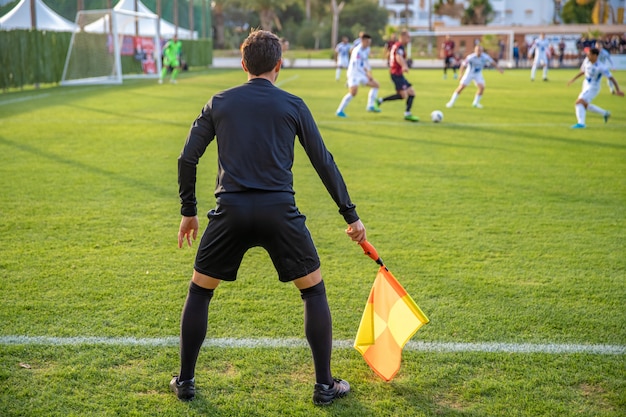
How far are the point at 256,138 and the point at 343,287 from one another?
7.55ft

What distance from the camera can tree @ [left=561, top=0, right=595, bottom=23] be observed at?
274 ft

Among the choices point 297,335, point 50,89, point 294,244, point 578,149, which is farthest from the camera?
point 50,89

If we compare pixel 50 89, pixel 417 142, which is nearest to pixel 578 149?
pixel 417 142

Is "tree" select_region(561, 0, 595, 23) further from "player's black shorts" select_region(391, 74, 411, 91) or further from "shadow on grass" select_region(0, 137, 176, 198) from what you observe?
"shadow on grass" select_region(0, 137, 176, 198)

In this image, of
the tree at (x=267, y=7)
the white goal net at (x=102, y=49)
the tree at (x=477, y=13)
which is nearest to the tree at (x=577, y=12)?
the tree at (x=477, y=13)

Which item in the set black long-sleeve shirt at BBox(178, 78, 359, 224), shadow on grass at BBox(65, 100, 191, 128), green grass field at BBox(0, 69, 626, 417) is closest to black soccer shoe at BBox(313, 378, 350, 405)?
green grass field at BBox(0, 69, 626, 417)

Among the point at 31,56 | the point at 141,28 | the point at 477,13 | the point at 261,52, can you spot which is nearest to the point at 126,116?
the point at 31,56

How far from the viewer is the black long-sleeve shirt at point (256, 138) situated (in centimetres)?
324

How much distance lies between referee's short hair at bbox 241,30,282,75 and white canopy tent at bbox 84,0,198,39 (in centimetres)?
3016

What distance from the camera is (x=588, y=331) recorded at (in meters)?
4.47

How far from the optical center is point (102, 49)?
106 feet

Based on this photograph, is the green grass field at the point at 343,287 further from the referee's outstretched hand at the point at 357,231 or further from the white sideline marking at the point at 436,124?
the white sideline marking at the point at 436,124

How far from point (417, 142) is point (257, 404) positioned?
10.3m

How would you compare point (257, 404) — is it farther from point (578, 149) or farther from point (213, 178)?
point (578, 149)
